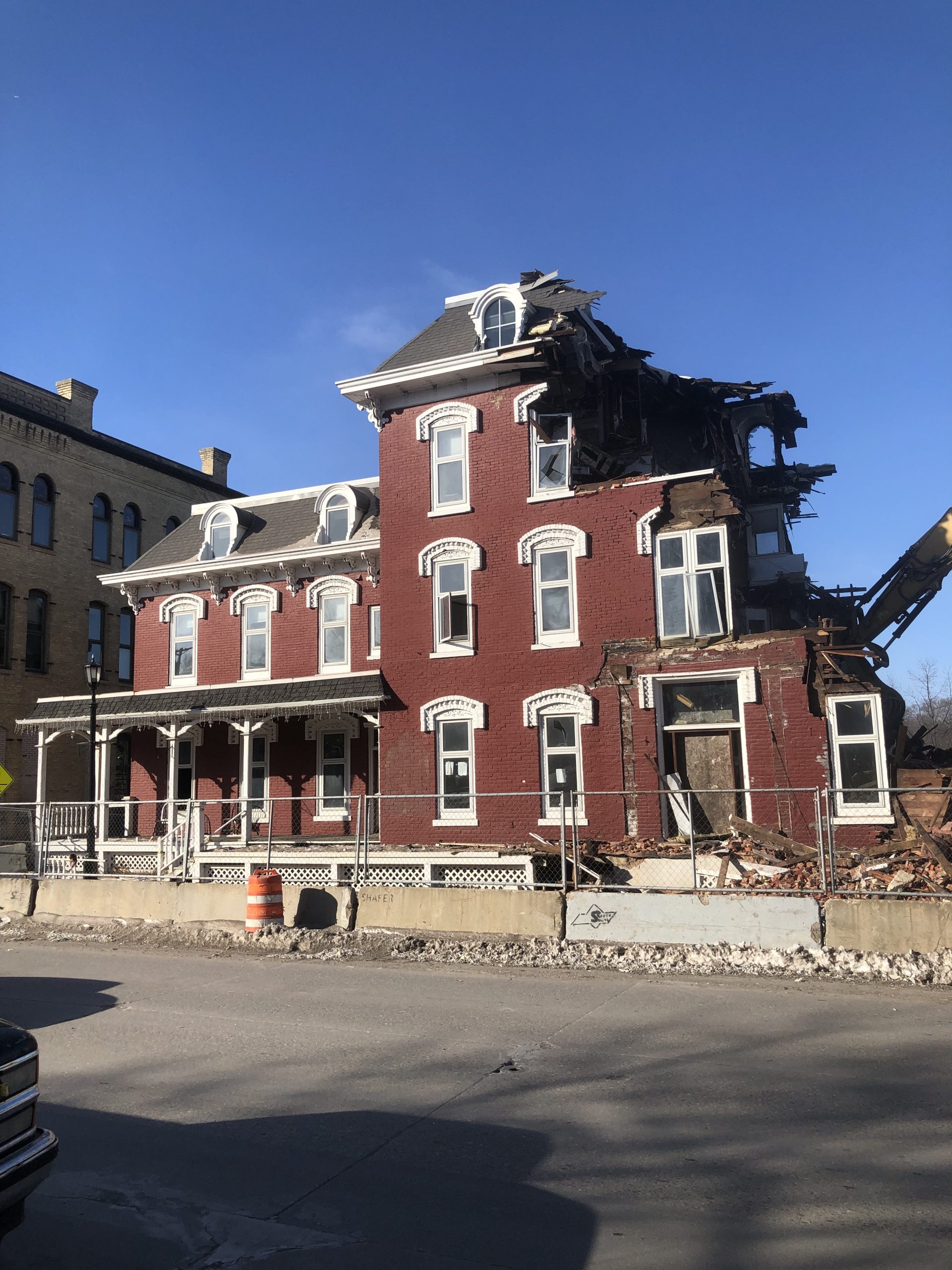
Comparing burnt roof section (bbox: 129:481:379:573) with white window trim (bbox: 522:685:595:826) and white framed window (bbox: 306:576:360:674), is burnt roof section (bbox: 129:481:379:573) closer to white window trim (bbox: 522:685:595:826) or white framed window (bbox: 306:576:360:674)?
white framed window (bbox: 306:576:360:674)

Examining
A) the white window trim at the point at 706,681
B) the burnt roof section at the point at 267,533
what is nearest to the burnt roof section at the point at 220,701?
the burnt roof section at the point at 267,533

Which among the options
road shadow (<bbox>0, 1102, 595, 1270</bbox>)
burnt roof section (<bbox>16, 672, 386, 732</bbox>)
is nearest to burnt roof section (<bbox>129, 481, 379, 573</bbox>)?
burnt roof section (<bbox>16, 672, 386, 732</bbox>)

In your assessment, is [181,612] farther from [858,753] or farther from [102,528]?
[858,753]

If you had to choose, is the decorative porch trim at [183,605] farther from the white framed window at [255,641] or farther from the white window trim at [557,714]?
the white window trim at [557,714]

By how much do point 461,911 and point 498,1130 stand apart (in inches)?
311

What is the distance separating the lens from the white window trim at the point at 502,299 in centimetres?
2144

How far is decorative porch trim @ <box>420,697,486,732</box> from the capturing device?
21078mm

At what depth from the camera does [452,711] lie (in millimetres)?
21406

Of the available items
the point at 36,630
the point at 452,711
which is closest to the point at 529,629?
the point at 452,711

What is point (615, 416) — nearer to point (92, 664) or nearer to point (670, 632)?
point (670, 632)

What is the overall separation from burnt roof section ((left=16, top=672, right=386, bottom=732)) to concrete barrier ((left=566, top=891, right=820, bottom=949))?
374 inches

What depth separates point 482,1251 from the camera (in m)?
4.62

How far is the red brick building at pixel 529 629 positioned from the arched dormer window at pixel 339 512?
68 mm

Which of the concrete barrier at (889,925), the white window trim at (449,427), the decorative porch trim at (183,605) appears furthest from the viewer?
the decorative porch trim at (183,605)
